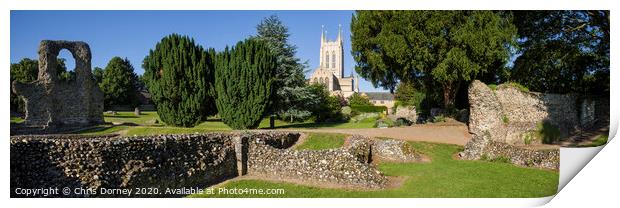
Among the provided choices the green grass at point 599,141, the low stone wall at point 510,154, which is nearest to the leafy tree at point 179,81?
the low stone wall at point 510,154

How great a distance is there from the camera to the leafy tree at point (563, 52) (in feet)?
38.7

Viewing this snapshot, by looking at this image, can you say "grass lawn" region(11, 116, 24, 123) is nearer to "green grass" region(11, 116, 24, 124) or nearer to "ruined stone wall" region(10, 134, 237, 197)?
"green grass" region(11, 116, 24, 124)

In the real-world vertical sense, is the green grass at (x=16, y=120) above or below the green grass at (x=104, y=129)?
above

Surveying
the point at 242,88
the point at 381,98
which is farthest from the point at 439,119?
the point at 381,98

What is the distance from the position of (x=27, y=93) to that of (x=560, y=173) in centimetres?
1932

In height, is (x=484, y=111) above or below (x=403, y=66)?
below

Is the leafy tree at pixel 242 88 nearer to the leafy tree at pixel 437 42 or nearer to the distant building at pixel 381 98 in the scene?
the leafy tree at pixel 437 42

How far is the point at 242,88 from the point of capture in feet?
63.9

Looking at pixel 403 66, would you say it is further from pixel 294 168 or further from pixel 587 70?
pixel 294 168

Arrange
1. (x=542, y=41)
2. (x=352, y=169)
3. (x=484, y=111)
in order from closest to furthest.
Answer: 1. (x=352, y=169)
2. (x=542, y=41)
3. (x=484, y=111)

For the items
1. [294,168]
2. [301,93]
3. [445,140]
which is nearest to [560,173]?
[445,140]

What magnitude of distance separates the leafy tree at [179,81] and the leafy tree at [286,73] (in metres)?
6.15

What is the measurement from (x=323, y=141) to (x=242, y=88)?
675 centimetres

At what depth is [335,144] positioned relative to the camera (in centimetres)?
1384
